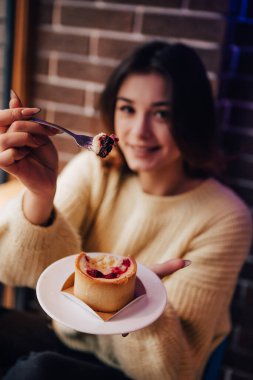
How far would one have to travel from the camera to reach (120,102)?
3.36 feet

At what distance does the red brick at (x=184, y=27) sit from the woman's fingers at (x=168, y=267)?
778 millimetres

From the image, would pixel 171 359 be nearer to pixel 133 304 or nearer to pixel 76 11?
pixel 133 304

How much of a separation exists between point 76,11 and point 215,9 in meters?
0.44

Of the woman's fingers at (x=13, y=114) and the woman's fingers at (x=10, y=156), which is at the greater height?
the woman's fingers at (x=13, y=114)

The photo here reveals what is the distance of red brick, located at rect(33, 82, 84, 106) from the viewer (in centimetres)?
137

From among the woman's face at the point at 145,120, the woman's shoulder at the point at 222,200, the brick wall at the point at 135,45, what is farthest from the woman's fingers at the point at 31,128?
the woman's shoulder at the point at 222,200

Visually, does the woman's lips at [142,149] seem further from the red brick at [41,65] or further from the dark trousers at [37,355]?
the red brick at [41,65]

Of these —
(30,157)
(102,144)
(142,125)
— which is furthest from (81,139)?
(142,125)

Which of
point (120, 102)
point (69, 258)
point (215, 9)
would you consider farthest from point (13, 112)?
point (215, 9)

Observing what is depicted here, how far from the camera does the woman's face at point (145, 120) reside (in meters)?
0.95

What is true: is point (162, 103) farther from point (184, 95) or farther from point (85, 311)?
point (85, 311)

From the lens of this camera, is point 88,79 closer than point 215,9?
No

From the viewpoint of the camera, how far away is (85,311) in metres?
0.55

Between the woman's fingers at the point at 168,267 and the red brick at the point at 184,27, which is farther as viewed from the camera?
the red brick at the point at 184,27
